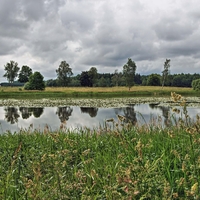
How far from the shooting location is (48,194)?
303 centimetres

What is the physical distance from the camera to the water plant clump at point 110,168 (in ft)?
8.43

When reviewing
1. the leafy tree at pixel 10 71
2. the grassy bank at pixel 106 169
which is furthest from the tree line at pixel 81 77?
the grassy bank at pixel 106 169

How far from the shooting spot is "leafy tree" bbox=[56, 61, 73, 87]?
107m

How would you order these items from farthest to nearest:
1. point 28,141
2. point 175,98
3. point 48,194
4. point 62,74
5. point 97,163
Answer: point 62,74, point 28,141, point 97,163, point 48,194, point 175,98

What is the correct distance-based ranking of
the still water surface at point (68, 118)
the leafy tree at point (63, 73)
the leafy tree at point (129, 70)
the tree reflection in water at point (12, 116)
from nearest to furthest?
the still water surface at point (68, 118) < the tree reflection in water at point (12, 116) < the leafy tree at point (129, 70) < the leafy tree at point (63, 73)

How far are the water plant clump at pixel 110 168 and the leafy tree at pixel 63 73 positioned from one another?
10088cm

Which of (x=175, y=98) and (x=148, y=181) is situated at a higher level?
(x=175, y=98)

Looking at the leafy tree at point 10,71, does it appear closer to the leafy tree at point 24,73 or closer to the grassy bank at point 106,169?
the leafy tree at point 24,73

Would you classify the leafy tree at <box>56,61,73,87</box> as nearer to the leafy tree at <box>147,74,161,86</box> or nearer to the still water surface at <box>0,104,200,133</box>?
the leafy tree at <box>147,74,161,86</box>

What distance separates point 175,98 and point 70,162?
3205 mm

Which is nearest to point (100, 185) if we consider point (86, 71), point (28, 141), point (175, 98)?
point (175, 98)

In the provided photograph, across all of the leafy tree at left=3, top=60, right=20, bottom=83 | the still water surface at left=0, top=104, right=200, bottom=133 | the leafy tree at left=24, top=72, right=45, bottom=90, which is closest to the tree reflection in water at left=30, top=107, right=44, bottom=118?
the still water surface at left=0, top=104, right=200, bottom=133

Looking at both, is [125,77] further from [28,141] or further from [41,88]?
[28,141]

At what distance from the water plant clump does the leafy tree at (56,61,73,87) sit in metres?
101
